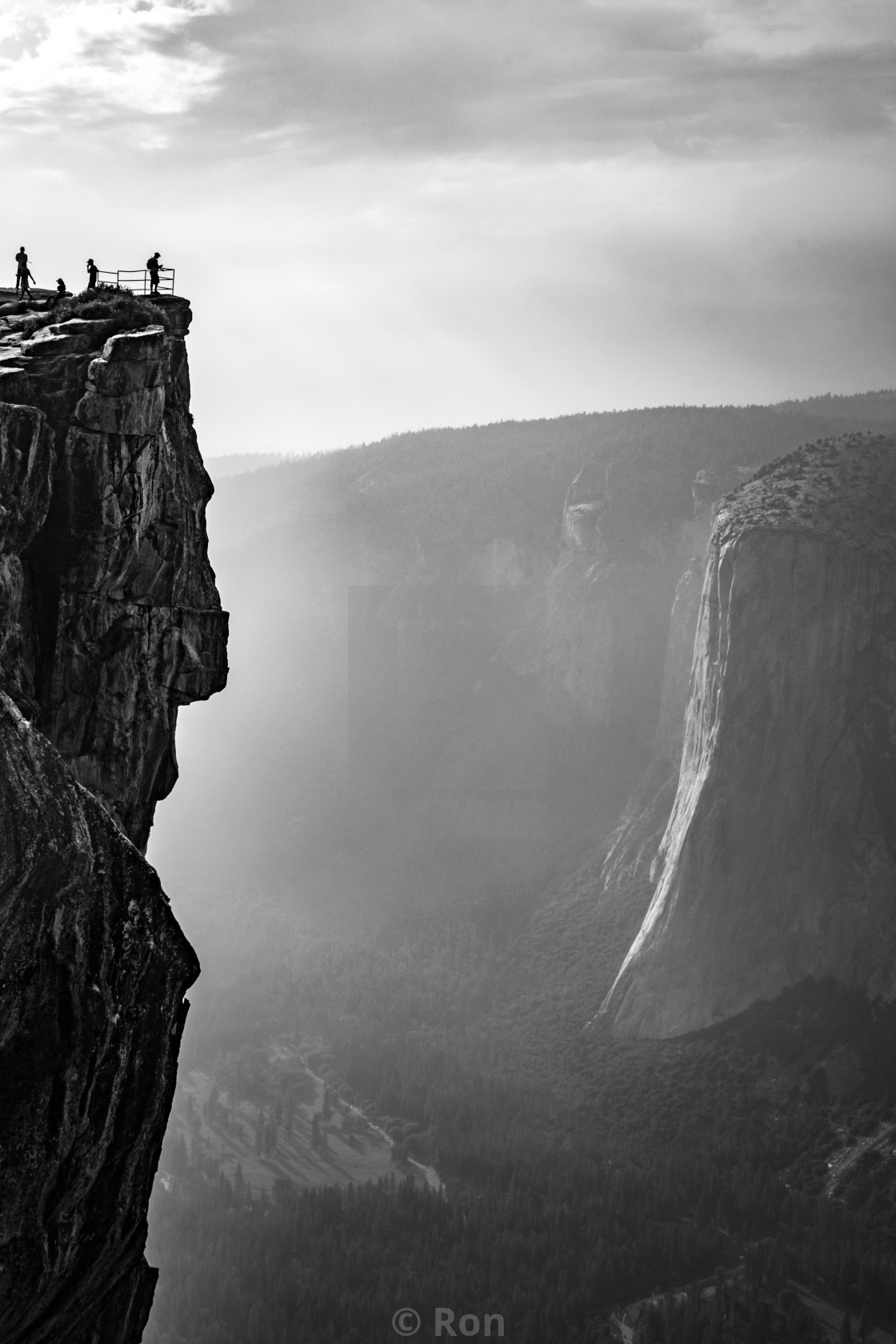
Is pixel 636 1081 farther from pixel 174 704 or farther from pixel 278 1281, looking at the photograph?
pixel 174 704

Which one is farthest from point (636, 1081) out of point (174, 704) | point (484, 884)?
point (174, 704)

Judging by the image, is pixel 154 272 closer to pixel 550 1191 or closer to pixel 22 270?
pixel 22 270

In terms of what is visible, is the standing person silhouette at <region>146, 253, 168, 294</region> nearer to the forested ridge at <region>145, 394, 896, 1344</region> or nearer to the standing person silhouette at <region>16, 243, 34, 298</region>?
the standing person silhouette at <region>16, 243, 34, 298</region>

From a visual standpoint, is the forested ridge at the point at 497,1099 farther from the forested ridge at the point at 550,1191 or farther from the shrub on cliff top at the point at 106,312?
the shrub on cliff top at the point at 106,312

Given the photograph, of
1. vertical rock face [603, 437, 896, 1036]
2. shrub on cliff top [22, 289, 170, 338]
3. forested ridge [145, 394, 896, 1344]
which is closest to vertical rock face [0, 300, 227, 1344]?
shrub on cliff top [22, 289, 170, 338]

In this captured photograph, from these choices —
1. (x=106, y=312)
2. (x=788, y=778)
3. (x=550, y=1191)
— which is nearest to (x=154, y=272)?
(x=106, y=312)

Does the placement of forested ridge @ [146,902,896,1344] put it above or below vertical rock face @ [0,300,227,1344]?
below
